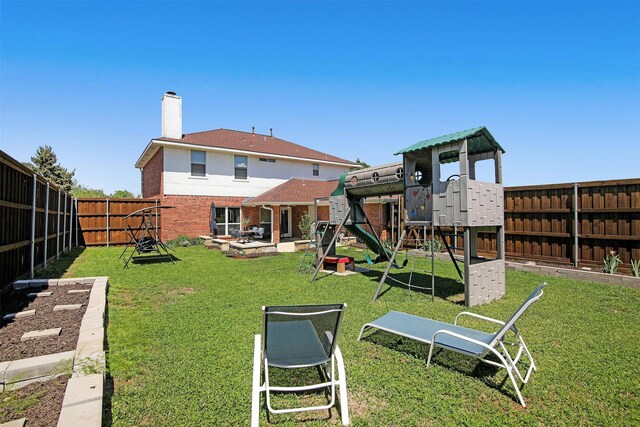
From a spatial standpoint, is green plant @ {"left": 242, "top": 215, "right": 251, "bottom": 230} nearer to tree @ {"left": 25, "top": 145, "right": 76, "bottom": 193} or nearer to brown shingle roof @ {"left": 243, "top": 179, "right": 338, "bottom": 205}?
brown shingle roof @ {"left": 243, "top": 179, "right": 338, "bottom": 205}

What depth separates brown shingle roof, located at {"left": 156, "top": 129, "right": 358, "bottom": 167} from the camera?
20.4 m

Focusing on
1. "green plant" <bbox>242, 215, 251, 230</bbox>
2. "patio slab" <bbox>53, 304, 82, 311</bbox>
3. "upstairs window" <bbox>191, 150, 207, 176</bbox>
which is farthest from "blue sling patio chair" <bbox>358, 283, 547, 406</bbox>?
"upstairs window" <bbox>191, 150, 207, 176</bbox>

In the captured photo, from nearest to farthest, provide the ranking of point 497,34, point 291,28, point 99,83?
point 497,34
point 291,28
point 99,83

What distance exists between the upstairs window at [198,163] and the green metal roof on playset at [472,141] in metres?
15.0

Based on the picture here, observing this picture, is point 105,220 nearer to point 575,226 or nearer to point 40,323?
point 40,323

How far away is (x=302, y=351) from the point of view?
10.9 ft

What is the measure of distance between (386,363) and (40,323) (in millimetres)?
5125

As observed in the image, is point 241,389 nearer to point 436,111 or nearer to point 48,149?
point 436,111

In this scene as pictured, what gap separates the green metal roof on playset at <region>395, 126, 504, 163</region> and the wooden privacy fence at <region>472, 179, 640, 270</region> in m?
4.02

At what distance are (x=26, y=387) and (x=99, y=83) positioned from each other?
14420mm

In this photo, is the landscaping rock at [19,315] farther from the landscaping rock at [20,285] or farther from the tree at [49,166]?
the tree at [49,166]

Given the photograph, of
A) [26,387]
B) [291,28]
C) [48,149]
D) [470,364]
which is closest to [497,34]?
[291,28]

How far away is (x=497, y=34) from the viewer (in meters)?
10.6

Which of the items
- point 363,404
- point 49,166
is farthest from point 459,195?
point 49,166
